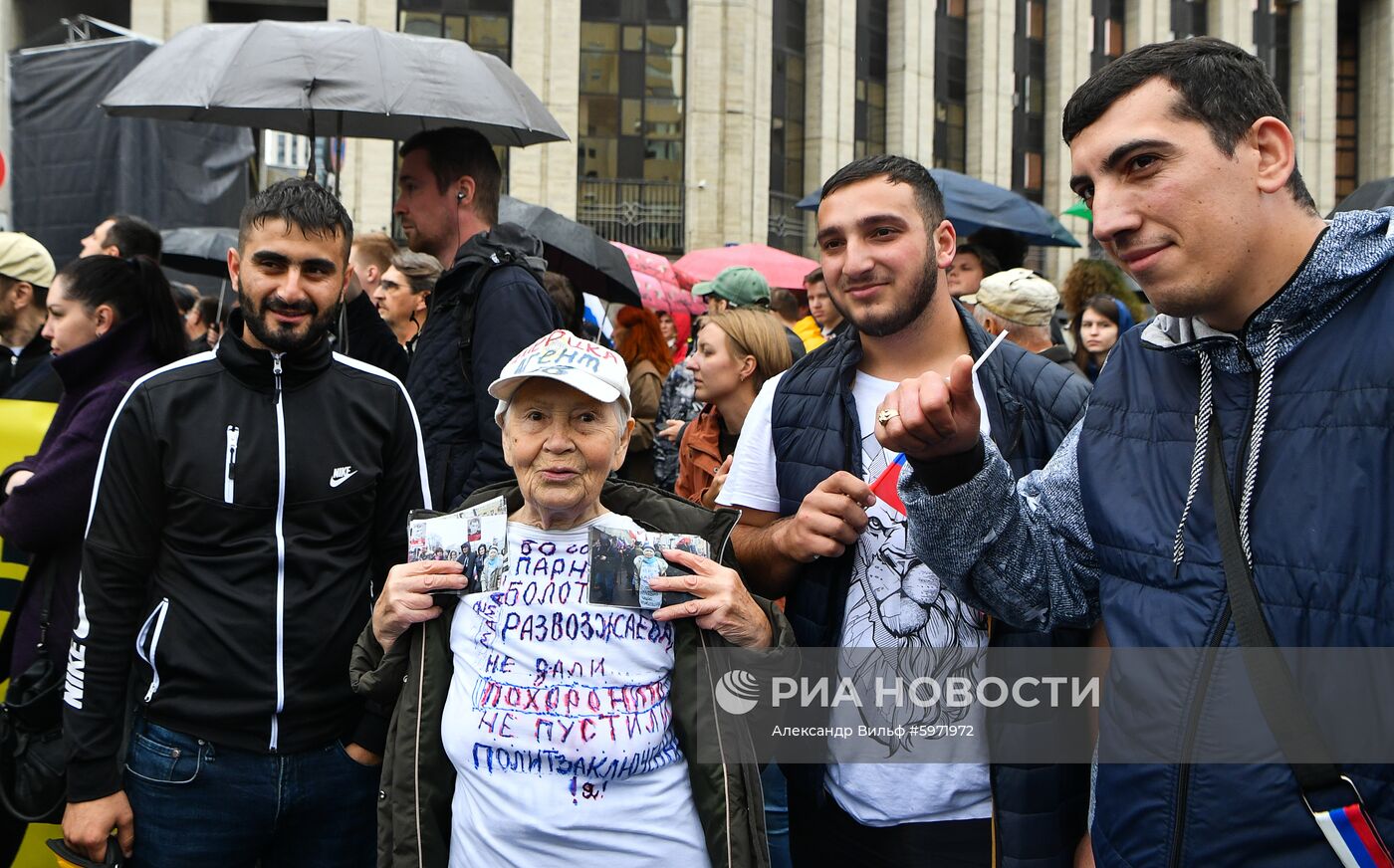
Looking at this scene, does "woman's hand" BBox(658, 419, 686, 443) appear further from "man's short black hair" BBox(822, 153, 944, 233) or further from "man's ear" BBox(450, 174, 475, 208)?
"man's short black hair" BBox(822, 153, 944, 233)

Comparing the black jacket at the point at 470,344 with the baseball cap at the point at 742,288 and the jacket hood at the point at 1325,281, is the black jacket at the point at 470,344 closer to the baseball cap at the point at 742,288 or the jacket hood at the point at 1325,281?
the jacket hood at the point at 1325,281

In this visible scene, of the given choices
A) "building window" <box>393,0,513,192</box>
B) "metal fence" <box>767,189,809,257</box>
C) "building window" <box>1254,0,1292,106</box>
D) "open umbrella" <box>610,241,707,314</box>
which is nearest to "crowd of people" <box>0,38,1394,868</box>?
"open umbrella" <box>610,241,707,314</box>

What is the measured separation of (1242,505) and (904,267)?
4.27 feet

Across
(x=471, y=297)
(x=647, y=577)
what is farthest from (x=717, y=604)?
(x=471, y=297)

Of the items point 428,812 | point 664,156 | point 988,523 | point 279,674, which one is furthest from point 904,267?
point 664,156

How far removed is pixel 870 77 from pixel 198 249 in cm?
2706

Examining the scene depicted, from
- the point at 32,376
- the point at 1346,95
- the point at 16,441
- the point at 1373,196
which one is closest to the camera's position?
the point at 16,441

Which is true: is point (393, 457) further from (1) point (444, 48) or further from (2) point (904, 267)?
(1) point (444, 48)

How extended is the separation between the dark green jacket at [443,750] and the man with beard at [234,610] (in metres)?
0.42

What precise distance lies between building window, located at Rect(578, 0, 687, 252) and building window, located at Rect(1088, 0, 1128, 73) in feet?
55.4

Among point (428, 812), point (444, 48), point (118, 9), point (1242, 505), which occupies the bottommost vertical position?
point (428, 812)

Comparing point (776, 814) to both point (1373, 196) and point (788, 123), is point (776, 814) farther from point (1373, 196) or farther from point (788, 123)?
point (788, 123)

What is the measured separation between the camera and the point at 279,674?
3143 mm

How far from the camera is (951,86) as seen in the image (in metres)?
36.1
